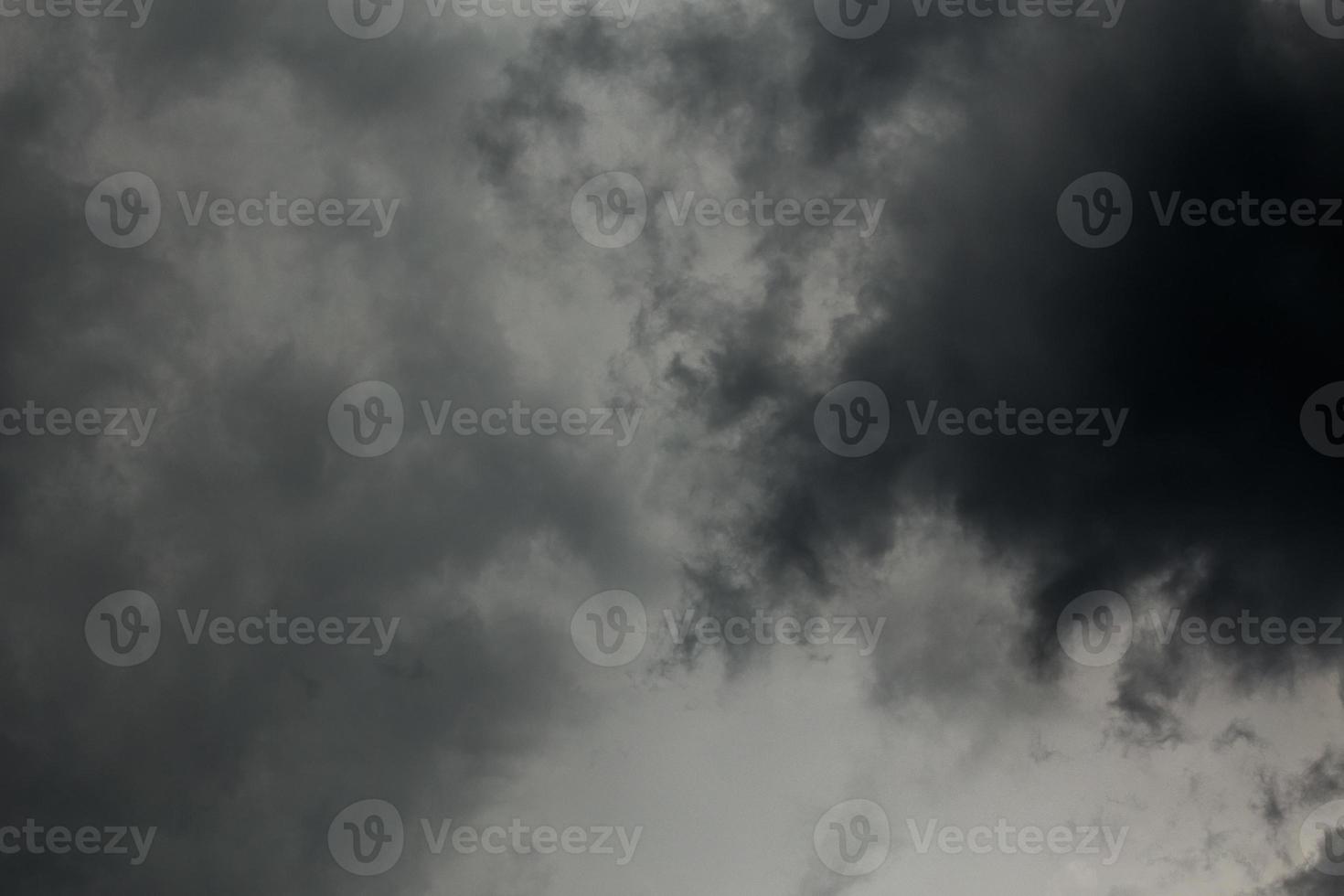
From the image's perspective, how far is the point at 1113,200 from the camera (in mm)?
51938

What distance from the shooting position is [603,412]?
5172 cm

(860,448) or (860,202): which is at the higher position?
(860,202)

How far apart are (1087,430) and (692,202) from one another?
118ft

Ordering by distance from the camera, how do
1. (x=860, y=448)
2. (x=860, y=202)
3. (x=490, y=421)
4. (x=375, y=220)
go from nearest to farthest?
(x=490, y=421), (x=860, y=448), (x=860, y=202), (x=375, y=220)

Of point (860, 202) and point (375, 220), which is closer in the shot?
point (860, 202)

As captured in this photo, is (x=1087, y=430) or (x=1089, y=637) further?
(x=1087, y=430)

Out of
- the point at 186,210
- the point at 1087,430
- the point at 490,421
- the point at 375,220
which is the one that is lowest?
the point at 490,421

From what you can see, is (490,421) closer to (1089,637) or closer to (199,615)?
(199,615)

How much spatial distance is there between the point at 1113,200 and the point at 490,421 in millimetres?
31491

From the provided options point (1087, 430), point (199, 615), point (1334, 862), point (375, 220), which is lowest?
point (1334, 862)

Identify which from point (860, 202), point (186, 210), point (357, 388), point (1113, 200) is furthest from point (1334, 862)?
point (186, 210)

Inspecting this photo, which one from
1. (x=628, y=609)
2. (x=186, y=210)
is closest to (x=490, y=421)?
(x=628, y=609)

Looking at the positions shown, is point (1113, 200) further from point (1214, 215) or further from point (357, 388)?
point (357, 388)

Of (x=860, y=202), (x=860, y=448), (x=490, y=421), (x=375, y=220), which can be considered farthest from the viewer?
(x=375, y=220)
